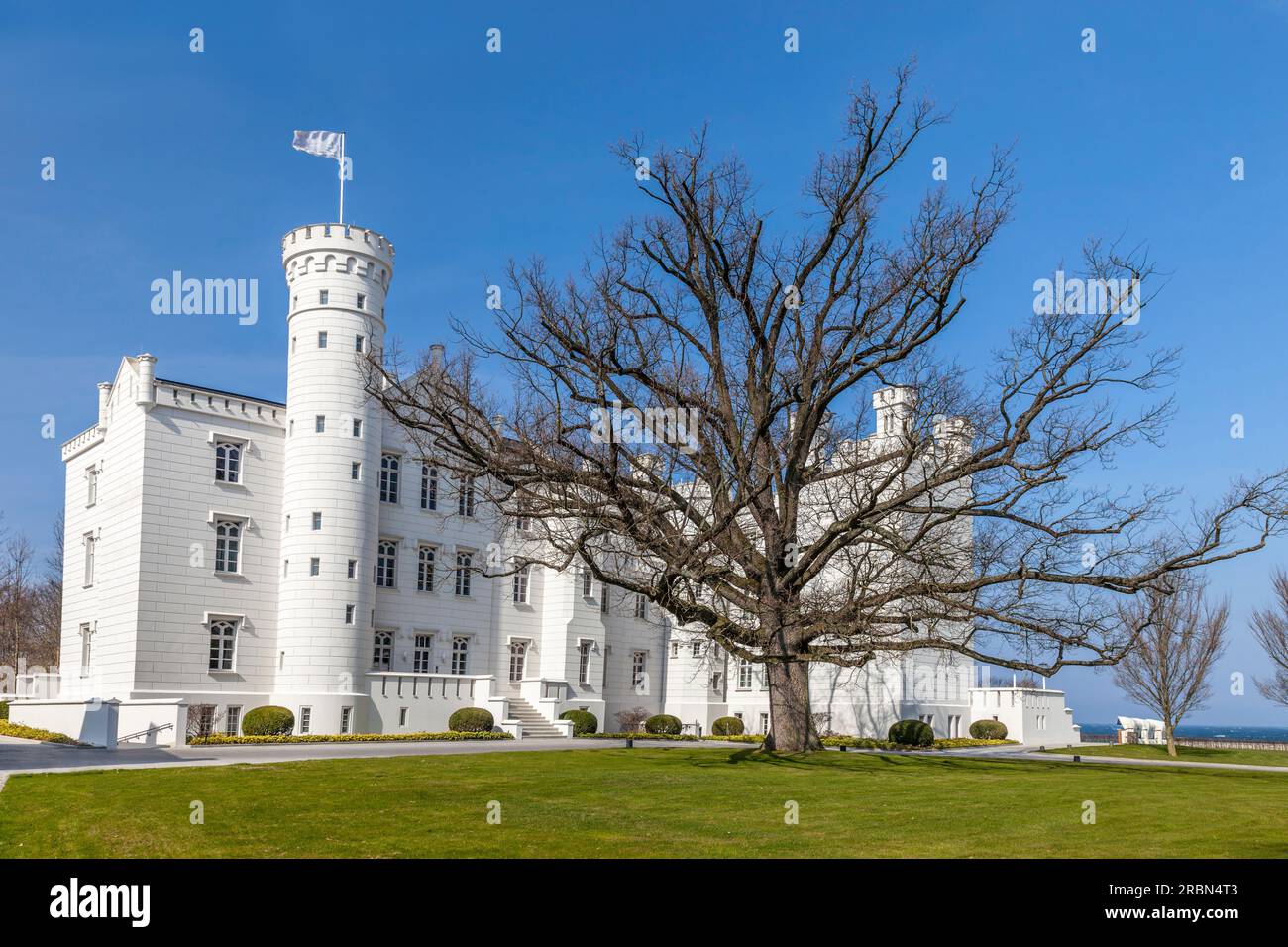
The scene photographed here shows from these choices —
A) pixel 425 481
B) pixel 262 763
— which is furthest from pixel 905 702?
pixel 262 763

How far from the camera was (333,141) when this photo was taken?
36.3 m

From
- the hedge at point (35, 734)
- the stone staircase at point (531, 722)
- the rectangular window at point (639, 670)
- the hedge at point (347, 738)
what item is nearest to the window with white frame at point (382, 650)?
the hedge at point (347, 738)

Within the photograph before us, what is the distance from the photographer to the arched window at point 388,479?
131 feet

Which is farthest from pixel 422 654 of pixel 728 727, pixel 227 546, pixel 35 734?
pixel 35 734

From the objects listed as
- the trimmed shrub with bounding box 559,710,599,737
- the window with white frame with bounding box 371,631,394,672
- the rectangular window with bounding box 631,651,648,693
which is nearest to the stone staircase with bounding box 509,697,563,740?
the trimmed shrub with bounding box 559,710,599,737

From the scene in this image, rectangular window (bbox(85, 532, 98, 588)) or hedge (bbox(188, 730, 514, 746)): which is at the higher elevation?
rectangular window (bbox(85, 532, 98, 588))

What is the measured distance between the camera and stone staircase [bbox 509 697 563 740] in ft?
127

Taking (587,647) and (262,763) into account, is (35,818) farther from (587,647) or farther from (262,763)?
(587,647)

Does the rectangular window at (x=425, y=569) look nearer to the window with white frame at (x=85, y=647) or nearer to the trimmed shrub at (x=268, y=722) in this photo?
the trimmed shrub at (x=268, y=722)

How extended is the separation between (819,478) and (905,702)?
19.5 metres

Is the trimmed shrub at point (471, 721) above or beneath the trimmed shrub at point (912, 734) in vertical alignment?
above

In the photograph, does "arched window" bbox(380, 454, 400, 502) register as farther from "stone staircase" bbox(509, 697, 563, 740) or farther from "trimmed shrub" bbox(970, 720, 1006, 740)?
"trimmed shrub" bbox(970, 720, 1006, 740)

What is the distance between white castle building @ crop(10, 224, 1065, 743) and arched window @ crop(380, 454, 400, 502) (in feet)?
0.23

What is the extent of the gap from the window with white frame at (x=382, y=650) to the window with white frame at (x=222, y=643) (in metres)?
4.88
